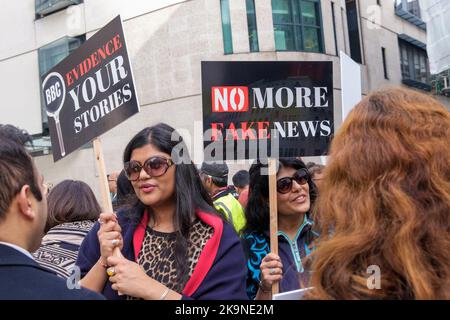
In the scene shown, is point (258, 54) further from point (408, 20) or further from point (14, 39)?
point (14, 39)

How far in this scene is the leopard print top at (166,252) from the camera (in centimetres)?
208

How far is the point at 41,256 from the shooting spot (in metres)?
2.64

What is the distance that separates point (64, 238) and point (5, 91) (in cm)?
916

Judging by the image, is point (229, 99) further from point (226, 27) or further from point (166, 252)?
point (226, 27)

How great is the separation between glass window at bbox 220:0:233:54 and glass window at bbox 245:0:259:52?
1.32ft

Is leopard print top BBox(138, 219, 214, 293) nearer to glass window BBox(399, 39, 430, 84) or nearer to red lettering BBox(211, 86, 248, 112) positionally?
red lettering BBox(211, 86, 248, 112)

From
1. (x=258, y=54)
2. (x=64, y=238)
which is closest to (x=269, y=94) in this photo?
(x=64, y=238)

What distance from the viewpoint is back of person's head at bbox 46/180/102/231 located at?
2.96 m

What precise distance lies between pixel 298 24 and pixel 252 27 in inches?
43.9

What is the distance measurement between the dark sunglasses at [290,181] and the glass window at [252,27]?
283 inches

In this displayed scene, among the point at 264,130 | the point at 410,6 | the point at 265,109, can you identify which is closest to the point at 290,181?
the point at 264,130

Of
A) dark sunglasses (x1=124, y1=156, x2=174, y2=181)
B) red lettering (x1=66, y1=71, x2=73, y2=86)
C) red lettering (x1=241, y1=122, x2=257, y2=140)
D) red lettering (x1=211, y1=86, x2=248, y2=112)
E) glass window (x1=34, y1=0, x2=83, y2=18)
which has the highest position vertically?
glass window (x1=34, y1=0, x2=83, y2=18)

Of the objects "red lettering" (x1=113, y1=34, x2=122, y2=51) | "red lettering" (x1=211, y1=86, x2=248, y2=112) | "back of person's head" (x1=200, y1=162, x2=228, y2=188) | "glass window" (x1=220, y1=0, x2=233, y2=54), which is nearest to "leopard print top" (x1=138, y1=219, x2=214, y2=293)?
Result: "red lettering" (x1=211, y1=86, x2=248, y2=112)

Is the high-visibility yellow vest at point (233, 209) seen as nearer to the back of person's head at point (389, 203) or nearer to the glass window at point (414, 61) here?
the back of person's head at point (389, 203)
